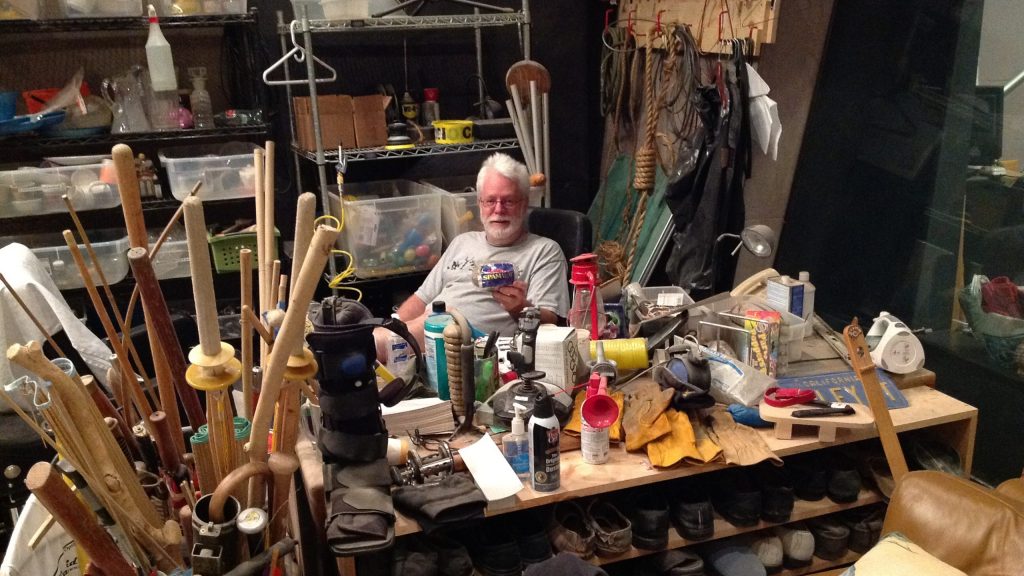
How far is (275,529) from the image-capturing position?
1262 millimetres

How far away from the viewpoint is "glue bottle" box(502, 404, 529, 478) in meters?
1.72

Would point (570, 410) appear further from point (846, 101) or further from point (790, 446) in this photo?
point (846, 101)

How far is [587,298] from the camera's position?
7.25 ft

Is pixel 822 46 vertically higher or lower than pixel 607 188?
higher

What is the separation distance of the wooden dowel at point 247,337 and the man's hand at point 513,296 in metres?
1.50

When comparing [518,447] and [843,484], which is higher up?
[518,447]

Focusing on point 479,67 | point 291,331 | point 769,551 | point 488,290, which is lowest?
point 769,551

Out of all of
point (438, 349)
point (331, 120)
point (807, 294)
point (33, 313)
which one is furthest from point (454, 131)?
point (33, 313)

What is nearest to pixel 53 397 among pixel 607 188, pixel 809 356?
pixel 809 356

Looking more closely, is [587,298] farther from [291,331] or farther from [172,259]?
[172,259]

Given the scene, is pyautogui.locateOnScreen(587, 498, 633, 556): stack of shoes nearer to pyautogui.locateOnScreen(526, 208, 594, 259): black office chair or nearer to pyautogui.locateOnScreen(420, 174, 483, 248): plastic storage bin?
pyautogui.locateOnScreen(526, 208, 594, 259): black office chair

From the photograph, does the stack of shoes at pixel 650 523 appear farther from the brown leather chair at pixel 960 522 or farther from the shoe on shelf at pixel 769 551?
the brown leather chair at pixel 960 522

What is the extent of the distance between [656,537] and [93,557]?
1.30m

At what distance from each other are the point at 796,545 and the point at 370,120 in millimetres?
2429
